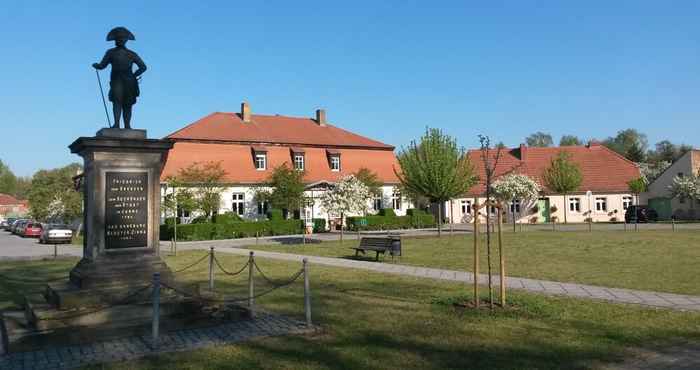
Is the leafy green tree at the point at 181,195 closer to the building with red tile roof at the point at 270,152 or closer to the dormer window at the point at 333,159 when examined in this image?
the building with red tile roof at the point at 270,152

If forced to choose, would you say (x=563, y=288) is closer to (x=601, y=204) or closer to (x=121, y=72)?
(x=121, y=72)

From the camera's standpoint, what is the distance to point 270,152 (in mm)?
42750

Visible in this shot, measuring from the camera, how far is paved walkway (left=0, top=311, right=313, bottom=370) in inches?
275

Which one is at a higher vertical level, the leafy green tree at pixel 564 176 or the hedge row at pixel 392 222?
the leafy green tree at pixel 564 176

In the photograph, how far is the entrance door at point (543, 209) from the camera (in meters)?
49.6

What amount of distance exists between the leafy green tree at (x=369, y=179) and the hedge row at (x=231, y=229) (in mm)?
7338

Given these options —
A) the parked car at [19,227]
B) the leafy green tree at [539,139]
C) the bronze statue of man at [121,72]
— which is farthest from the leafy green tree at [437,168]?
the leafy green tree at [539,139]

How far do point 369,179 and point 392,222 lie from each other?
12.5 ft

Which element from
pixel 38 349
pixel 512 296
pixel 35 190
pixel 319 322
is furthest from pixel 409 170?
pixel 35 190

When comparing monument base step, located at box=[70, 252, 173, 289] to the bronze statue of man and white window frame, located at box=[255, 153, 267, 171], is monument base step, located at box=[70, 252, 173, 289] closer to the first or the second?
the bronze statue of man

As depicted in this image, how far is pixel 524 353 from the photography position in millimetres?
7008

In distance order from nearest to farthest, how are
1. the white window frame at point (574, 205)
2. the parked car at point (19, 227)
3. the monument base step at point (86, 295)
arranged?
the monument base step at point (86, 295) → the parked car at point (19, 227) → the white window frame at point (574, 205)

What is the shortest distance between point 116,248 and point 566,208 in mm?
46126

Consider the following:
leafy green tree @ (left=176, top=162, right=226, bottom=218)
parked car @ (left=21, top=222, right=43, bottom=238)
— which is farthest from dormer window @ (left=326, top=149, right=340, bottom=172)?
parked car @ (left=21, top=222, right=43, bottom=238)
